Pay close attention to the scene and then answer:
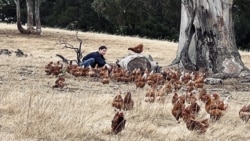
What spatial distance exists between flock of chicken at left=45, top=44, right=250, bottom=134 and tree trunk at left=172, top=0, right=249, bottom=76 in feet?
5.59

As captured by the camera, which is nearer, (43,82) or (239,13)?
(43,82)

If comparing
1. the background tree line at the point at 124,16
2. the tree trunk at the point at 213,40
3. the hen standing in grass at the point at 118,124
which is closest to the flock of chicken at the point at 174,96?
the hen standing in grass at the point at 118,124

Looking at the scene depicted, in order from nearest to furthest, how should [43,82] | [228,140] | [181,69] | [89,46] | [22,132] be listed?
1. [22,132]
2. [228,140]
3. [43,82]
4. [181,69]
5. [89,46]

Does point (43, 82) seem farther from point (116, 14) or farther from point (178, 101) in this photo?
point (116, 14)

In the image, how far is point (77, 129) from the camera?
5367 mm

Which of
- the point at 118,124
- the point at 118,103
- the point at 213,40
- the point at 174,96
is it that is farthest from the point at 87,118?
the point at 213,40

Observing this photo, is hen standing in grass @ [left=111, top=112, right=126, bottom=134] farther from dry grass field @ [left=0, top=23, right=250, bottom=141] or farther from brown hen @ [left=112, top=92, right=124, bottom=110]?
brown hen @ [left=112, top=92, right=124, bottom=110]

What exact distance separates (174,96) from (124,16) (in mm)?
23451

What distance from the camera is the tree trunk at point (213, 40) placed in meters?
12.6

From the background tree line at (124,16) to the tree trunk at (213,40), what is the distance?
45.4 ft

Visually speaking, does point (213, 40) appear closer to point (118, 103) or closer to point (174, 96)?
point (174, 96)

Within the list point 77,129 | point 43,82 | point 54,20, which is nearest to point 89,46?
point 43,82

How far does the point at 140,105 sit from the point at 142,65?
5.33m

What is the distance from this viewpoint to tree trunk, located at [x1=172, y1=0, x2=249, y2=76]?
41.4ft
